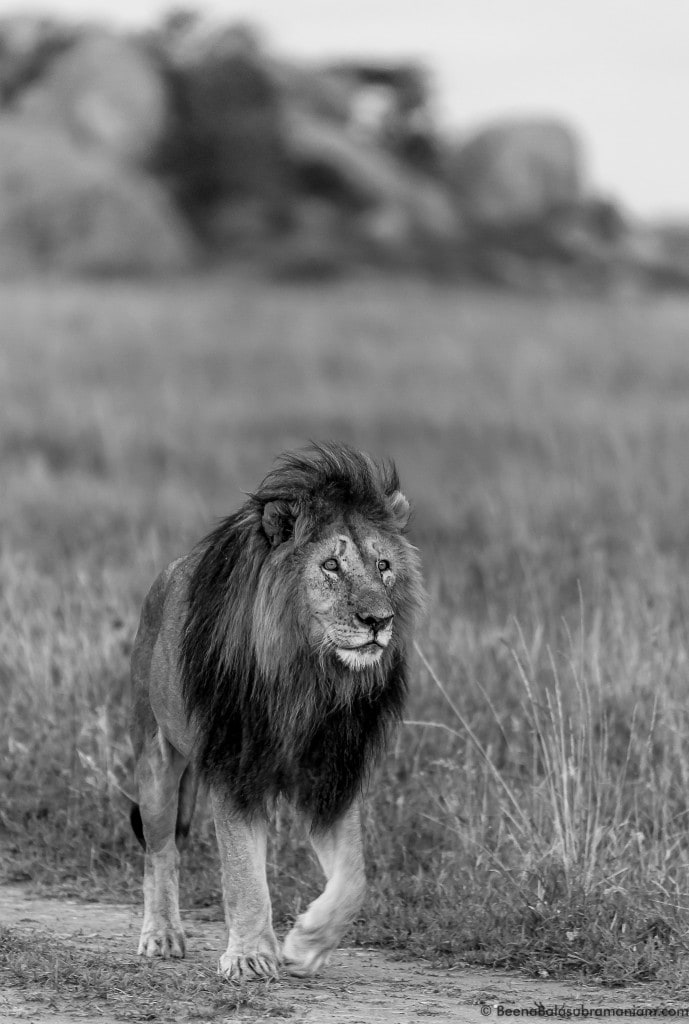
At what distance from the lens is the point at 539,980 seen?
197 inches

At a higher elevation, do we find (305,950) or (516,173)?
(516,173)

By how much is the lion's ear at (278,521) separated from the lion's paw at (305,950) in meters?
1.10

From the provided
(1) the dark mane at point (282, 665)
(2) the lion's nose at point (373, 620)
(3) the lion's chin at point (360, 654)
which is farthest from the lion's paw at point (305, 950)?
(2) the lion's nose at point (373, 620)

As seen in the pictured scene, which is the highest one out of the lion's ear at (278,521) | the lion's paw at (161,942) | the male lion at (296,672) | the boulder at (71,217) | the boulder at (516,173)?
the boulder at (516,173)

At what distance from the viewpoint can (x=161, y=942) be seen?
5145 millimetres

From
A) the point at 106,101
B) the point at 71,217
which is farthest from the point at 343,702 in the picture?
the point at 106,101

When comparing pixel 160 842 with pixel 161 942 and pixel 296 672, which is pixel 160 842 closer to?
pixel 161 942

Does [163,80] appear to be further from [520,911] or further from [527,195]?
[520,911]

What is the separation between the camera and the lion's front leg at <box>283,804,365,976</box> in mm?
4672

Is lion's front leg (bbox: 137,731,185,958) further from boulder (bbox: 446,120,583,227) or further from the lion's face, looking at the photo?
boulder (bbox: 446,120,583,227)

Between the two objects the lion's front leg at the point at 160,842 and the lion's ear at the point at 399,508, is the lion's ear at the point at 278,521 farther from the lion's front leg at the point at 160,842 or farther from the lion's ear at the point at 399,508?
the lion's front leg at the point at 160,842

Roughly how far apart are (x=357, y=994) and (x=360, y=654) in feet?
3.21

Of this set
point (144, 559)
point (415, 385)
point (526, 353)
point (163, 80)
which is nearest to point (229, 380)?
point (415, 385)

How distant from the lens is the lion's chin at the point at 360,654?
15.2 ft
